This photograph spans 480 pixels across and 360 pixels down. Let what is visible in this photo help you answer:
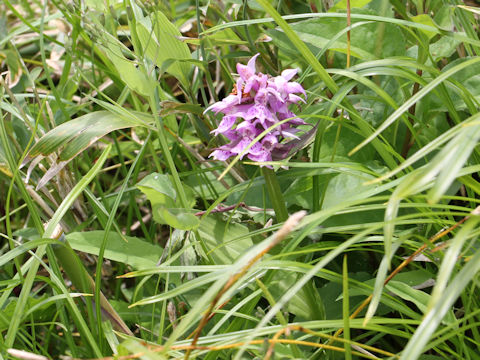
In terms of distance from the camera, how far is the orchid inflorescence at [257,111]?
832 millimetres

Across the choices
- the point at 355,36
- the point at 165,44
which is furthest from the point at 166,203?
the point at 355,36

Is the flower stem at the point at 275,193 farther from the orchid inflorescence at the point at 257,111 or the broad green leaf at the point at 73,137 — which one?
the broad green leaf at the point at 73,137

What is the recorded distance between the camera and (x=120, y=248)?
104 cm

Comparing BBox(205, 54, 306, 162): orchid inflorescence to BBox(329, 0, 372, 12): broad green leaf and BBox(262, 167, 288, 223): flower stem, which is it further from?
BBox(329, 0, 372, 12): broad green leaf

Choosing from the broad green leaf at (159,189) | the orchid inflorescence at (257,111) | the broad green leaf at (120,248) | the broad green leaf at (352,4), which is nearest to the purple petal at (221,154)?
the orchid inflorescence at (257,111)

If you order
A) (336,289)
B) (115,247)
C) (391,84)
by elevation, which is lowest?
(336,289)

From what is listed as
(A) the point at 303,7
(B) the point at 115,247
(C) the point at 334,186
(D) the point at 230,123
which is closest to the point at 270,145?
(D) the point at 230,123

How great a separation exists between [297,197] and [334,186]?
74 mm

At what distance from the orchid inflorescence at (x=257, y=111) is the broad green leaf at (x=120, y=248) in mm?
277

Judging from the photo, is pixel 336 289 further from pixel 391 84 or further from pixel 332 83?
pixel 391 84

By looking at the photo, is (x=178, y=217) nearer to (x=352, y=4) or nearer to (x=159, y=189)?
(x=159, y=189)

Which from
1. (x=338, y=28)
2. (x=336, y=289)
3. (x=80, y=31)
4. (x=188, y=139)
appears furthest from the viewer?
(x=188, y=139)

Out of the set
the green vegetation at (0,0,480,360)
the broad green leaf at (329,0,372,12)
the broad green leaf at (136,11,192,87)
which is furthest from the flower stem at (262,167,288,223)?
the broad green leaf at (329,0,372,12)

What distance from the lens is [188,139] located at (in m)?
1.42
